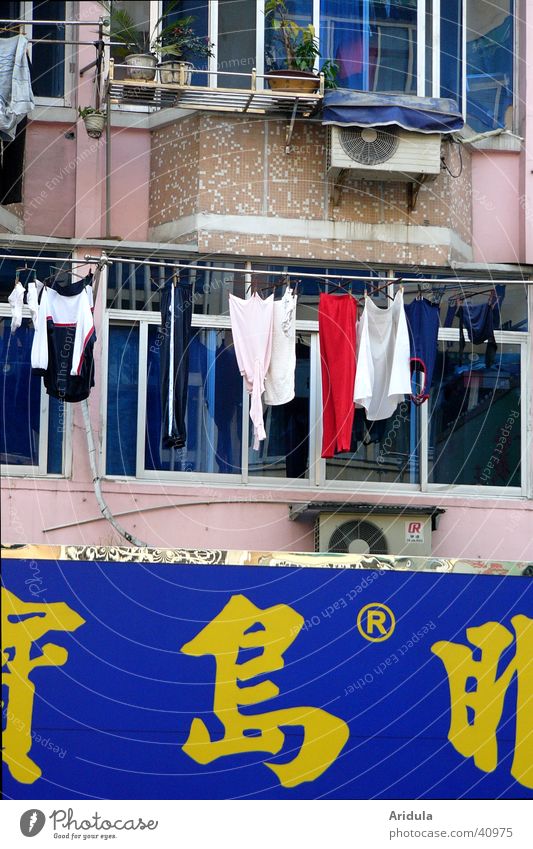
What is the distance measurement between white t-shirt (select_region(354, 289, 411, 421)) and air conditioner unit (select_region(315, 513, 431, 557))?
3.78 feet

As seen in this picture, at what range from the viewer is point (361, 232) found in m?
15.3

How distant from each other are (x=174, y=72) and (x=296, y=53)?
1384 mm

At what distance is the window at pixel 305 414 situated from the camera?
14883mm

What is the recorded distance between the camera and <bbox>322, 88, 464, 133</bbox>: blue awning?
14.5 m

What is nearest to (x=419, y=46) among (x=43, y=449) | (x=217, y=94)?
(x=217, y=94)

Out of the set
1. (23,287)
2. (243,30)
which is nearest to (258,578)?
(23,287)

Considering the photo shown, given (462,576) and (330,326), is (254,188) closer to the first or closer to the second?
(330,326)

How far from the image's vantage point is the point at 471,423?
1538 cm

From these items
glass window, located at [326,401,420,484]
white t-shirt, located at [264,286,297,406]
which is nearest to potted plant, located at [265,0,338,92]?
white t-shirt, located at [264,286,297,406]

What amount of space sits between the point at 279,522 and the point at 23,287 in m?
3.68

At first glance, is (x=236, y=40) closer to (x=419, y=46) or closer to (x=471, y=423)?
(x=419, y=46)

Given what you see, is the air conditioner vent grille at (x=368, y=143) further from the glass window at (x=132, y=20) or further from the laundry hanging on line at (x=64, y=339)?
the laundry hanging on line at (x=64, y=339)

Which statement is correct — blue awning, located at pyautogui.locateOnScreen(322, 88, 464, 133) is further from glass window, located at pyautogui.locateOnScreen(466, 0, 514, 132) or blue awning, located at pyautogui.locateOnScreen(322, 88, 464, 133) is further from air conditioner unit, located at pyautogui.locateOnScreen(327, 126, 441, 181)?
glass window, located at pyautogui.locateOnScreen(466, 0, 514, 132)
